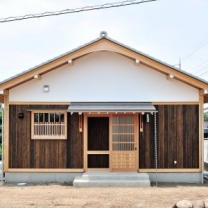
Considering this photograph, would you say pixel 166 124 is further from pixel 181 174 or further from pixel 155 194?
pixel 155 194

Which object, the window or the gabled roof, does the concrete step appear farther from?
the gabled roof

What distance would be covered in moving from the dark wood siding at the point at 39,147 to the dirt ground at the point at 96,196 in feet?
2.94

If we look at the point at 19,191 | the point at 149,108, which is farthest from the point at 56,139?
the point at 149,108

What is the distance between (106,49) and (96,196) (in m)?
5.01

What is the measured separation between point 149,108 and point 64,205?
4537 millimetres

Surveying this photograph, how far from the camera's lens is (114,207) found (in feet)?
24.8

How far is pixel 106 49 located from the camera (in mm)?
10695

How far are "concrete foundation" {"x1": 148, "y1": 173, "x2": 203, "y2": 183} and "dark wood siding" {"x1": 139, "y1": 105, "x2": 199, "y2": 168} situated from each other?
0.29m

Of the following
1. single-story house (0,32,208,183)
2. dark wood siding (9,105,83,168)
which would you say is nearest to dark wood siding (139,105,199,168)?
single-story house (0,32,208,183)

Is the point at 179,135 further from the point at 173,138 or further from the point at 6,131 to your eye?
the point at 6,131

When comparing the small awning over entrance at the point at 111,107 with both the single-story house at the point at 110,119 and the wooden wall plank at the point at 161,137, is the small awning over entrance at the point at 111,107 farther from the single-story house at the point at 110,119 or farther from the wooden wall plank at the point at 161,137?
the wooden wall plank at the point at 161,137

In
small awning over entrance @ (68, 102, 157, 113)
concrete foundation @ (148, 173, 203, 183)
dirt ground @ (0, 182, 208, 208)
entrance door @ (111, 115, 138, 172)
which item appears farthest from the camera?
entrance door @ (111, 115, 138, 172)

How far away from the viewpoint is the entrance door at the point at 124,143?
36.5ft

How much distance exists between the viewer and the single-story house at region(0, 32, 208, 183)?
11.1m
